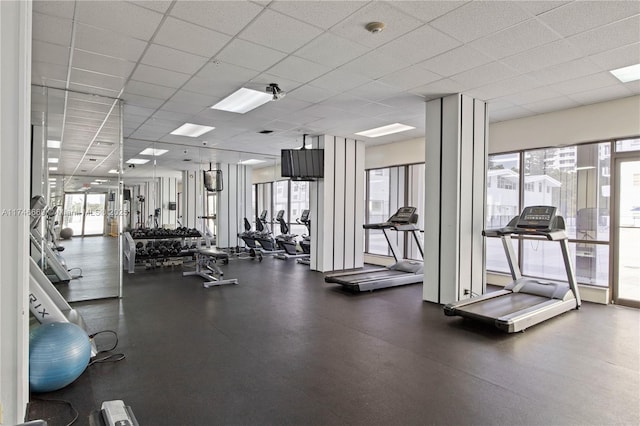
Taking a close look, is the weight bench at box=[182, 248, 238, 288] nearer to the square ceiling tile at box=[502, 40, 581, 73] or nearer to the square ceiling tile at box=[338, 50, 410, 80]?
the square ceiling tile at box=[338, 50, 410, 80]

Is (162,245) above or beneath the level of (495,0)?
beneath

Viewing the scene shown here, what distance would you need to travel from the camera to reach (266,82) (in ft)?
15.4

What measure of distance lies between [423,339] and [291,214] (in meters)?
8.71

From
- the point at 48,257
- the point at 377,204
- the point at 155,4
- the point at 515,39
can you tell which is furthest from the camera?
the point at 377,204

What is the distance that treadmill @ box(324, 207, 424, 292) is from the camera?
6.16 metres

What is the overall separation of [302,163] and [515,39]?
16.1 ft

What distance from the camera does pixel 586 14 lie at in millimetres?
3043

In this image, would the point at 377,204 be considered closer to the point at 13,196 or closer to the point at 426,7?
the point at 426,7

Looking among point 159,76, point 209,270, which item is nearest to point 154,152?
point 209,270

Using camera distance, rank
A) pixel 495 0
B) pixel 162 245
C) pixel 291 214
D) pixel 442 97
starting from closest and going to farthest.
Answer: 1. pixel 495 0
2. pixel 442 97
3. pixel 162 245
4. pixel 291 214

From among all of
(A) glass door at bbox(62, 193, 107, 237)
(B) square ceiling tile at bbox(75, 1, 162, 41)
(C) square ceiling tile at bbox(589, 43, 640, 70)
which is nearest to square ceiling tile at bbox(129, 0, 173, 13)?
(B) square ceiling tile at bbox(75, 1, 162, 41)

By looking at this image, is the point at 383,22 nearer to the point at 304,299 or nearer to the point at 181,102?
the point at 181,102

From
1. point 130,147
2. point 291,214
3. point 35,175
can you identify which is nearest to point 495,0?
point 35,175

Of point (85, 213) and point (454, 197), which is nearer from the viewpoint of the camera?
point (454, 197)
